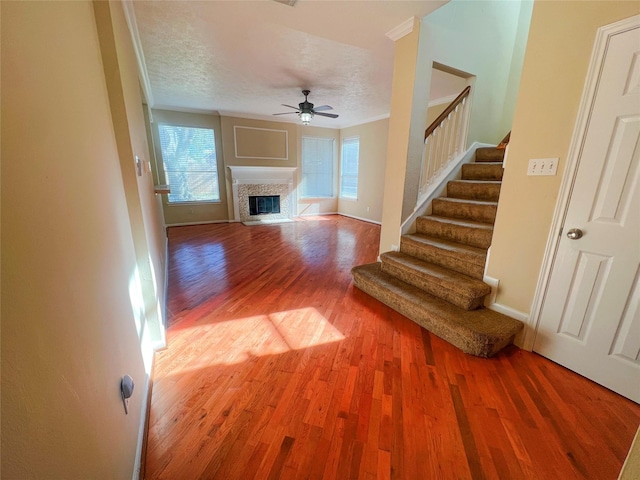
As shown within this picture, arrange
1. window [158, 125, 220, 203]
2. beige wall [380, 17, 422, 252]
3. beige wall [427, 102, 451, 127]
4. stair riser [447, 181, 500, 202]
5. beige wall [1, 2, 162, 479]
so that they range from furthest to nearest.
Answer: window [158, 125, 220, 203]
beige wall [427, 102, 451, 127]
stair riser [447, 181, 500, 202]
beige wall [380, 17, 422, 252]
beige wall [1, 2, 162, 479]

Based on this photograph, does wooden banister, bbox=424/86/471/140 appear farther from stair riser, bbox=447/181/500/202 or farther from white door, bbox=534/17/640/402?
white door, bbox=534/17/640/402

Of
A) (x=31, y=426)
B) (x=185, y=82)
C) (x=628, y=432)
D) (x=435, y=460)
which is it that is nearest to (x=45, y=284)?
(x=31, y=426)

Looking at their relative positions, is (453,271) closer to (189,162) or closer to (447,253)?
(447,253)

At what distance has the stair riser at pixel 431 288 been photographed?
2.08m

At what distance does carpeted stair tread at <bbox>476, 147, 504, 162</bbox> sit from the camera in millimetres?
3314

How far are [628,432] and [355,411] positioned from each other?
136 cm

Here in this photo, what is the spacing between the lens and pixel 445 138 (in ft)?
11.3

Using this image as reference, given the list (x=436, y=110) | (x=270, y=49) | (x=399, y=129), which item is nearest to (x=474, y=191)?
(x=399, y=129)

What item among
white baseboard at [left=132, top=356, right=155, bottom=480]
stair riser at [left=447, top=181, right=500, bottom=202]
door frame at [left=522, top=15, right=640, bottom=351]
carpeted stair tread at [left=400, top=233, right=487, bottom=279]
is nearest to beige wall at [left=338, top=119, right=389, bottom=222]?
stair riser at [left=447, top=181, right=500, bottom=202]

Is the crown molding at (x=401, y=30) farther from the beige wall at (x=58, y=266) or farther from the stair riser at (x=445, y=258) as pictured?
the beige wall at (x=58, y=266)

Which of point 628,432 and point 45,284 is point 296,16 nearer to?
point 45,284

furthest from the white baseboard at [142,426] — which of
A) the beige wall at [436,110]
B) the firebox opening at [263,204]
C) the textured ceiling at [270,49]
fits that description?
the beige wall at [436,110]

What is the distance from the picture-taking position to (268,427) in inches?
50.5

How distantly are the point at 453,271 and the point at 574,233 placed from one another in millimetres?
939
